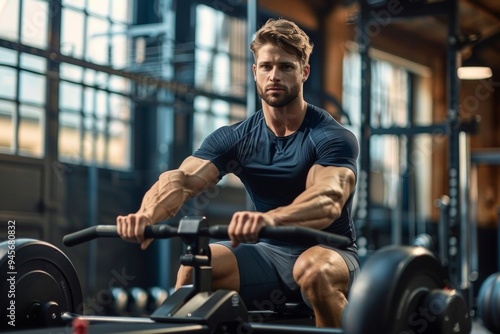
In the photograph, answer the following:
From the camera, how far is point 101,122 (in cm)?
623

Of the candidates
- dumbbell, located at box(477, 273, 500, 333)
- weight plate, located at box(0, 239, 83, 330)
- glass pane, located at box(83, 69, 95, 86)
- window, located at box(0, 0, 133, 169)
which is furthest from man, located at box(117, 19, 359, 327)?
glass pane, located at box(83, 69, 95, 86)

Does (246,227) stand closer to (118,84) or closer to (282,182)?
(282,182)

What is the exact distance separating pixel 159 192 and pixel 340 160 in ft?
1.72

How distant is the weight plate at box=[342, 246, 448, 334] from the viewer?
2066 mm

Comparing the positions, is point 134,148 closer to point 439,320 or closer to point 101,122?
point 101,122

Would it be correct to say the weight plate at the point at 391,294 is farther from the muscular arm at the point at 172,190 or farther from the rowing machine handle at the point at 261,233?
the muscular arm at the point at 172,190

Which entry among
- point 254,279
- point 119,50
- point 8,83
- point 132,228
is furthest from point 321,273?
point 119,50

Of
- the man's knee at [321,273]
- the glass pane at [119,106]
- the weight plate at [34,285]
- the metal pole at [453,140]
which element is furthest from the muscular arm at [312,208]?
the glass pane at [119,106]

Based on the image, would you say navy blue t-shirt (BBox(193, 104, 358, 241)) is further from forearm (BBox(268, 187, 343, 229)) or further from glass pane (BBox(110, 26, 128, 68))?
glass pane (BBox(110, 26, 128, 68))

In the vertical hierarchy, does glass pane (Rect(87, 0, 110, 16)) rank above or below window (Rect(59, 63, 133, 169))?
above

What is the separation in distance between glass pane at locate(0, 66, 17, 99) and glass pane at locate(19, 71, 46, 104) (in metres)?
0.08

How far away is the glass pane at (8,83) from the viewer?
540 centimetres

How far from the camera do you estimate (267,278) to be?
8.39 feet

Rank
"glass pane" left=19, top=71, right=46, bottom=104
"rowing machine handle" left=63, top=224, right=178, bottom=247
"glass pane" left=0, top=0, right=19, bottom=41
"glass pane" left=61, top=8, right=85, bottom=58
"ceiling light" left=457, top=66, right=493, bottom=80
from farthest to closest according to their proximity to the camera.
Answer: "ceiling light" left=457, top=66, right=493, bottom=80 → "glass pane" left=61, top=8, right=85, bottom=58 → "glass pane" left=19, top=71, right=46, bottom=104 → "glass pane" left=0, top=0, right=19, bottom=41 → "rowing machine handle" left=63, top=224, right=178, bottom=247
